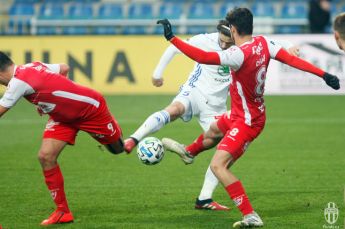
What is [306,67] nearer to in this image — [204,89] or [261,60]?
[261,60]

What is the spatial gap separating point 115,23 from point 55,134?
662 inches

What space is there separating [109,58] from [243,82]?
48.0ft

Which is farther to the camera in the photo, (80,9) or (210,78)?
(80,9)

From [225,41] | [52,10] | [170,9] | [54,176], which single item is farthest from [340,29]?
[52,10]

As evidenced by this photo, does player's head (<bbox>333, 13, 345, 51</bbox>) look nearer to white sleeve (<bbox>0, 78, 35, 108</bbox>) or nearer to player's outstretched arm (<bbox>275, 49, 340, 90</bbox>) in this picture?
player's outstretched arm (<bbox>275, 49, 340, 90</bbox>)

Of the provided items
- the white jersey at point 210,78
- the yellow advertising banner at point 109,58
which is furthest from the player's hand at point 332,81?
the yellow advertising banner at point 109,58

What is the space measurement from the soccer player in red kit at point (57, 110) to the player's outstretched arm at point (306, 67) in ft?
6.43

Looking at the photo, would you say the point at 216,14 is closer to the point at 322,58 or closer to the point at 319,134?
the point at 322,58

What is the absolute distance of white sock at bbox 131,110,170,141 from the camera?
30.3 ft

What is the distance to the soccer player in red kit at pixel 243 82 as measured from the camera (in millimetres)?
8195

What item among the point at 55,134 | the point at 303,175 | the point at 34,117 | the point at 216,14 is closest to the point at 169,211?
the point at 55,134

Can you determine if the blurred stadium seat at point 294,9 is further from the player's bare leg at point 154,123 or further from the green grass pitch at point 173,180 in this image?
the player's bare leg at point 154,123

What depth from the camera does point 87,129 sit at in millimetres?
8922

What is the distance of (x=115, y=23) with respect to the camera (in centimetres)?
2533
